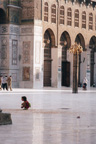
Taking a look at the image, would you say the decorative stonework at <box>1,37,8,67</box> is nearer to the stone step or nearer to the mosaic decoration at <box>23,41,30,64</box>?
the mosaic decoration at <box>23,41,30,64</box>

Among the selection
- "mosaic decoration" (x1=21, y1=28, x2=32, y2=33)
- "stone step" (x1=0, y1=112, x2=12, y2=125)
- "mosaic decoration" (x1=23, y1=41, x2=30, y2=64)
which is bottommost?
"stone step" (x1=0, y1=112, x2=12, y2=125)

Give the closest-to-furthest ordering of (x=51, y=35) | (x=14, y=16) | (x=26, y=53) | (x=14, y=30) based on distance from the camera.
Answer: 1. (x=14, y=30)
2. (x=14, y=16)
3. (x=26, y=53)
4. (x=51, y=35)

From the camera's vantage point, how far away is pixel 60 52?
151 ft

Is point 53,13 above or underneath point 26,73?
above

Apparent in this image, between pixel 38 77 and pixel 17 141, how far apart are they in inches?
1311

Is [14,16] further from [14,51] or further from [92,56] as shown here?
[92,56]

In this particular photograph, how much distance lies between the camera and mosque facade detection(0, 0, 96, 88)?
41.1 metres

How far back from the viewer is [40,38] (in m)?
42.2

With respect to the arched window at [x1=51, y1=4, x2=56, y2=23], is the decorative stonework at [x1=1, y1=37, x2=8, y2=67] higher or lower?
lower

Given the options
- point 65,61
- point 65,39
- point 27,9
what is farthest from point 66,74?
point 27,9

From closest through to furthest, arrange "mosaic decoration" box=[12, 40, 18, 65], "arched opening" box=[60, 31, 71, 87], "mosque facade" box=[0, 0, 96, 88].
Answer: "mosque facade" box=[0, 0, 96, 88]
"mosaic decoration" box=[12, 40, 18, 65]
"arched opening" box=[60, 31, 71, 87]

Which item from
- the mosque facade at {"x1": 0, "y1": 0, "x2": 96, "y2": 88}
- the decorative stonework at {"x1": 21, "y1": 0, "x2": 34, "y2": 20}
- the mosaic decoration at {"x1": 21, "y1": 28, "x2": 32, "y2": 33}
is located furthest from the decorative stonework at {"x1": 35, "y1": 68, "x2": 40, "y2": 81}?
the decorative stonework at {"x1": 21, "y1": 0, "x2": 34, "y2": 20}

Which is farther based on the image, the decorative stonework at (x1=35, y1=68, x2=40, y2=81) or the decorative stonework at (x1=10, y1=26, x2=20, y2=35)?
the decorative stonework at (x1=35, y1=68, x2=40, y2=81)

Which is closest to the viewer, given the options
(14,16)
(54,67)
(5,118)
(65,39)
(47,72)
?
(5,118)
